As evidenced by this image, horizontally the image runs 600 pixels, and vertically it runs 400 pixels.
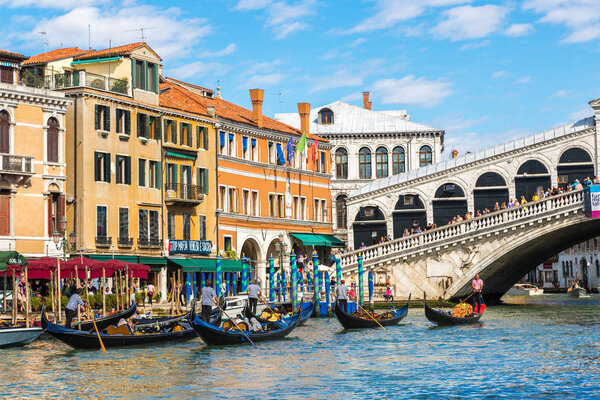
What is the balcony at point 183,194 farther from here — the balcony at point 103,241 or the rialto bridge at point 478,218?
the rialto bridge at point 478,218

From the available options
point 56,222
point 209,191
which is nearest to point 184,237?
point 209,191

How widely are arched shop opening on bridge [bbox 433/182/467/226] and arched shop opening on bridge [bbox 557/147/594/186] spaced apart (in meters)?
4.32

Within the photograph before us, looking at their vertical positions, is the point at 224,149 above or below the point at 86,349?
above

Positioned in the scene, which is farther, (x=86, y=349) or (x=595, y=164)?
(x=595, y=164)

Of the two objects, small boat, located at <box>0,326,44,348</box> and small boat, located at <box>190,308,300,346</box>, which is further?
small boat, located at <box>190,308,300,346</box>

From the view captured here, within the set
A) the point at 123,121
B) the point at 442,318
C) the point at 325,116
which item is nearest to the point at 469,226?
the point at 442,318

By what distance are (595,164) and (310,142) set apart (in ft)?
40.8

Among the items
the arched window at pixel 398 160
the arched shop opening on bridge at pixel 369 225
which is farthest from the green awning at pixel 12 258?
the arched window at pixel 398 160

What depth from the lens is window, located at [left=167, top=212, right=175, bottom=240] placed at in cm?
3922

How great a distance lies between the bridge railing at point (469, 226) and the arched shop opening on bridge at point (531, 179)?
519 centimetres

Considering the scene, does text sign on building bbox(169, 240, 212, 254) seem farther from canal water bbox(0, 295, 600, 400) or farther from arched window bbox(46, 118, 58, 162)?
canal water bbox(0, 295, 600, 400)

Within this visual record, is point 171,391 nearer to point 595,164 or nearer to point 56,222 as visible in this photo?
point 56,222

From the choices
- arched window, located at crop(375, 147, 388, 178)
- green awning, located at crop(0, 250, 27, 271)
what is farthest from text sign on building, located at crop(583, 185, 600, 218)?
green awning, located at crop(0, 250, 27, 271)

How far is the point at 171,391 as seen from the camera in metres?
18.2
